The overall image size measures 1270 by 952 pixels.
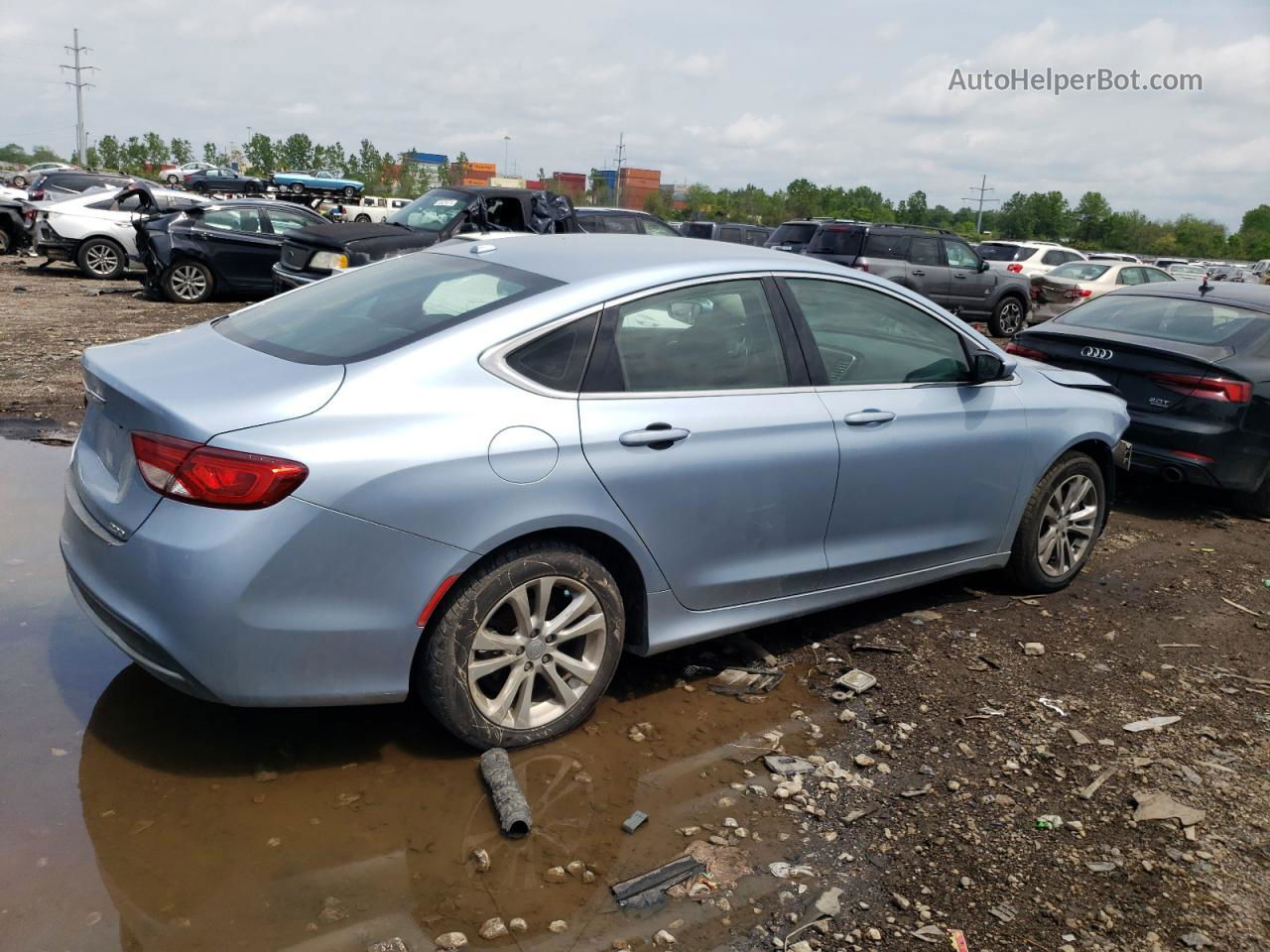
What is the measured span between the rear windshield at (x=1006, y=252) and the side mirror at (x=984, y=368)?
70.0 feet

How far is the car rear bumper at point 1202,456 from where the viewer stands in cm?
693

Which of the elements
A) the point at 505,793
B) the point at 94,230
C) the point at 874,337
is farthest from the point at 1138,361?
the point at 94,230

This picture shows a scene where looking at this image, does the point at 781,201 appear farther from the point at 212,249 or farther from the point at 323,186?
the point at 212,249

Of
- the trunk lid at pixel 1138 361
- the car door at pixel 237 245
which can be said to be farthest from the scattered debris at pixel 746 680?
the car door at pixel 237 245

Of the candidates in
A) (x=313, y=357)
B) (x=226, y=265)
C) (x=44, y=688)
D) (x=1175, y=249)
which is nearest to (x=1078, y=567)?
(x=313, y=357)

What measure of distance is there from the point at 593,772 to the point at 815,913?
95cm

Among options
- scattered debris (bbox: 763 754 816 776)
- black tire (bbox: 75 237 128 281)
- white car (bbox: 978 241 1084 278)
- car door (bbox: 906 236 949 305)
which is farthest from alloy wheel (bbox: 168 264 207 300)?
white car (bbox: 978 241 1084 278)

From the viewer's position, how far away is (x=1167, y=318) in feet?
25.2

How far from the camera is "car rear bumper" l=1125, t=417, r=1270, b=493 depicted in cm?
693

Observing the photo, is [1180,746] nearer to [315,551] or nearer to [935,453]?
[935,453]

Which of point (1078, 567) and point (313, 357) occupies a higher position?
point (313, 357)

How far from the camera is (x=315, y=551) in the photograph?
10.1ft

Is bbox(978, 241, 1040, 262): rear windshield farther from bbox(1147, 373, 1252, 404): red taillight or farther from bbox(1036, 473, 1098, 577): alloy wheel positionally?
bbox(1036, 473, 1098, 577): alloy wheel

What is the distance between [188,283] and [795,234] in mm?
10580
